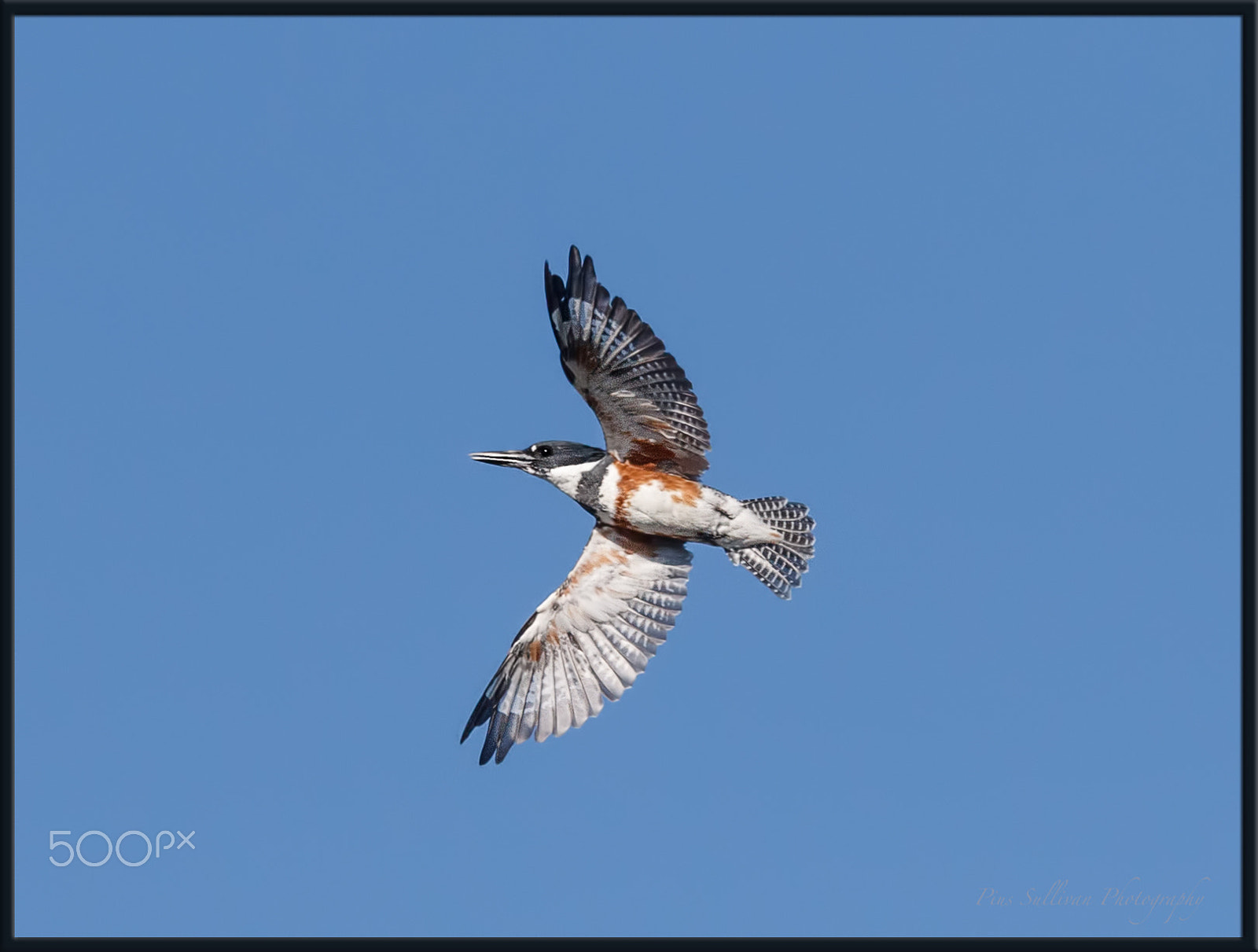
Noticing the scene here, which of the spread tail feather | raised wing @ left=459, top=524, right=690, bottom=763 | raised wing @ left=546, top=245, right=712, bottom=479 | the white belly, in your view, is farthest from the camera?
raised wing @ left=459, top=524, right=690, bottom=763

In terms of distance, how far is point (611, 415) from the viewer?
10.4 metres

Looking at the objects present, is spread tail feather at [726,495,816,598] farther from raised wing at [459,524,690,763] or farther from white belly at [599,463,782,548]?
raised wing at [459,524,690,763]

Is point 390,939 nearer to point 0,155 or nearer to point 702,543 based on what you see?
point 702,543

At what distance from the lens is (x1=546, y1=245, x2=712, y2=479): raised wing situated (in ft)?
32.8

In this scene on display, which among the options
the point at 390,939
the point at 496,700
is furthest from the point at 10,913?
the point at 496,700

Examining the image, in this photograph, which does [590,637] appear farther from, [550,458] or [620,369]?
[620,369]

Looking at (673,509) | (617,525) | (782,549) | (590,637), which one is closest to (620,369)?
(673,509)

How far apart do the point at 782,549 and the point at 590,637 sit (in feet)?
5.77

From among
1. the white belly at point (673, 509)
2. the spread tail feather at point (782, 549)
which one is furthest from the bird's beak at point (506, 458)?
the spread tail feather at point (782, 549)

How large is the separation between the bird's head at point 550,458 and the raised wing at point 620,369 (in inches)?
14.2

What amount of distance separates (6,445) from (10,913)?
11.6 feet

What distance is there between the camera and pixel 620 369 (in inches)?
398

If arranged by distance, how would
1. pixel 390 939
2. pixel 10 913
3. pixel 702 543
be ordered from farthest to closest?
→ pixel 702 543 → pixel 10 913 → pixel 390 939

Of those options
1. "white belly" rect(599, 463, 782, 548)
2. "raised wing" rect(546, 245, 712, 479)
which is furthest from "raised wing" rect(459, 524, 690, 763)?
"raised wing" rect(546, 245, 712, 479)
